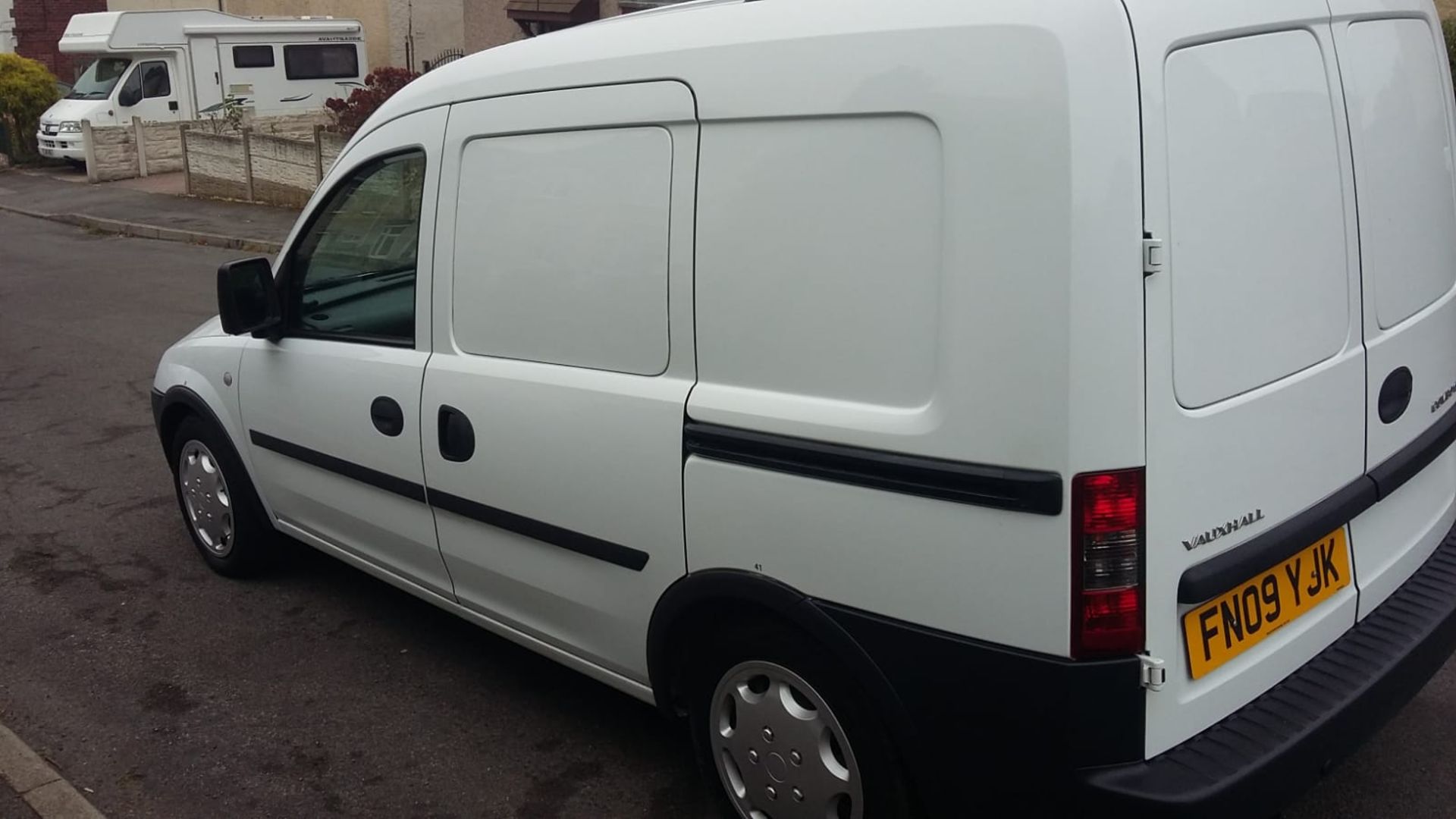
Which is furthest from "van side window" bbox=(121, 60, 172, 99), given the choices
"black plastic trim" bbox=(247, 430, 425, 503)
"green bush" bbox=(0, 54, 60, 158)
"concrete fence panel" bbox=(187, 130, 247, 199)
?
"black plastic trim" bbox=(247, 430, 425, 503)

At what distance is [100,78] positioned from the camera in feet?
80.7

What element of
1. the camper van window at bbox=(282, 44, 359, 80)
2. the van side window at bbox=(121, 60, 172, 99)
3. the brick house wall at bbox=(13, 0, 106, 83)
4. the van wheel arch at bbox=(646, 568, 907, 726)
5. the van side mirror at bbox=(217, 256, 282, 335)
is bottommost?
the van wheel arch at bbox=(646, 568, 907, 726)

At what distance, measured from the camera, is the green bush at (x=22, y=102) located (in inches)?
1015

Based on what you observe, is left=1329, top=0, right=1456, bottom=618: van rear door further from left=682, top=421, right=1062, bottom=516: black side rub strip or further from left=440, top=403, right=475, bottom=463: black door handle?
left=440, top=403, right=475, bottom=463: black door handle

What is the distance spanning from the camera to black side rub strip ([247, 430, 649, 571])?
10.5 feet

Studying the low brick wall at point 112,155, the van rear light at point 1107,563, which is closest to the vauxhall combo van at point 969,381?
the van rear light at point 1107,563

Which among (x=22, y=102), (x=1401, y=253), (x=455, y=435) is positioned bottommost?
(x=455, y=435)

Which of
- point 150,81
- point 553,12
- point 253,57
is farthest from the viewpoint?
point 253,57

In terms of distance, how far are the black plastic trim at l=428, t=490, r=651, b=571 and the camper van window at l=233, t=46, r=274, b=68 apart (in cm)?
2447

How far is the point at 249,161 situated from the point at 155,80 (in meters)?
7.05

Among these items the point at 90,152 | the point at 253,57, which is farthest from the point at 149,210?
the point at 253,57

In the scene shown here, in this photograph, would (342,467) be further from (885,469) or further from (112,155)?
(112,155)

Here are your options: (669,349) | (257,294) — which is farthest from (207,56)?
(669,349)

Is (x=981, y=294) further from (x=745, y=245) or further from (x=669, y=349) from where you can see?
(x=669, y=349)
